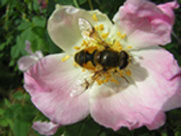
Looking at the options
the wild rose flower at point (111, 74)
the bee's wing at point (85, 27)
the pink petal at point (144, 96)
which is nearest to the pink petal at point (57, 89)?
the wild rose flower at point (111, 74)

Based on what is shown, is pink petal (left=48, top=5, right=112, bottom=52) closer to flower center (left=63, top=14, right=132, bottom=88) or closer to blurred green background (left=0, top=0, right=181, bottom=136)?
flower center (left=63, top=14, right=132, bottom=88)

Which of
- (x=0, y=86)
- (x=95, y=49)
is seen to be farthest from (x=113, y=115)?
(x=0, y=86)

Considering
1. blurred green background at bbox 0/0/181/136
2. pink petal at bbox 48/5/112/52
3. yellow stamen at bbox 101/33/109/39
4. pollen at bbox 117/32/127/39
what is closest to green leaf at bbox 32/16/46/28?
blurred green background at bbox 0/0/181/136

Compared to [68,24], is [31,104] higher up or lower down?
lower down

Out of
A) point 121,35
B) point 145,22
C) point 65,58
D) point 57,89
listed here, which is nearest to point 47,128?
point 57,89

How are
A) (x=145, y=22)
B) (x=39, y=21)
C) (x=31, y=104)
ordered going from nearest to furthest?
(x=145, y=22) < (x=31, y=104) < (x=39, y=21)

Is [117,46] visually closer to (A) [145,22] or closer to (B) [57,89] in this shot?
(A) [145,22]
